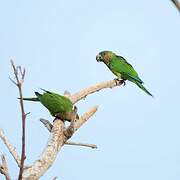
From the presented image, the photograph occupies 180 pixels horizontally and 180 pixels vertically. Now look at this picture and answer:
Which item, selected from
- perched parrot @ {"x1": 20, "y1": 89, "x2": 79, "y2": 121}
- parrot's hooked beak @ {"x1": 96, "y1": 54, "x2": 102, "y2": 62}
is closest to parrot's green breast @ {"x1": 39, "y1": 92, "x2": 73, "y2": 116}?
perched parrot @ {"x1": 20, "y1": 89, "x2": 79, "y2": 121}

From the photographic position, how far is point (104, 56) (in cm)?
736

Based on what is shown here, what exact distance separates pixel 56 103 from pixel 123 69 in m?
3.25

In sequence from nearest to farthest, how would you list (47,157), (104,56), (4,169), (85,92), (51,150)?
(4,169)
(47,157)
(51,150)
(85,92)
(104,56)

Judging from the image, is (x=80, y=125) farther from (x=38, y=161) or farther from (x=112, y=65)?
(x=112, y=65)

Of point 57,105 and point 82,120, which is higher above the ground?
point 57,105

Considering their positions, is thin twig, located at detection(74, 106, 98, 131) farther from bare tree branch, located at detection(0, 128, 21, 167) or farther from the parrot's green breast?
bare tree branch, located at detection(0, 128, 21, 167)

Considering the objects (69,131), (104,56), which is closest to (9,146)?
(69,131)

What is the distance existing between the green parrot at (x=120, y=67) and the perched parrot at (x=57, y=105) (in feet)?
9.80

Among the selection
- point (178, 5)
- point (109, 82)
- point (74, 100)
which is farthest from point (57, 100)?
point (178, 5)

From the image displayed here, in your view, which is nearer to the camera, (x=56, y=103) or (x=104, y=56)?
(x=56, y=103)

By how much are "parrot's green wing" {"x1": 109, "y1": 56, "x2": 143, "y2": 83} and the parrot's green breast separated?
303 cm

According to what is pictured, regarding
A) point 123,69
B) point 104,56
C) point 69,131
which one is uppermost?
point 104,56

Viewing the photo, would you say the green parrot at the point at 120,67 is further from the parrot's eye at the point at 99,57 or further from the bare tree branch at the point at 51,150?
the bare tree branch at the point at 51,150

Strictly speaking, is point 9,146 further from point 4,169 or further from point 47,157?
point 4,169
